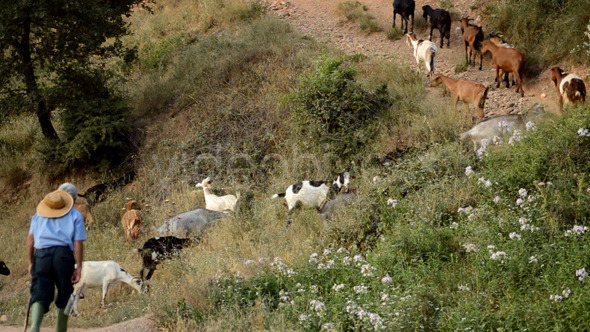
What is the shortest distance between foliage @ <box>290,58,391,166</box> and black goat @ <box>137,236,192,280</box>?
3.79 metres

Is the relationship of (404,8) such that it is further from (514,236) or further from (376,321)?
(376,321)

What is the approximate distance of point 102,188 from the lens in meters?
14.9

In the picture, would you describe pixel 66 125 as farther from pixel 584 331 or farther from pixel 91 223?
pixel 584 331

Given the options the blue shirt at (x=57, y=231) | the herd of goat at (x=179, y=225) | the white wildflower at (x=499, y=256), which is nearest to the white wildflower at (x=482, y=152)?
the herd of goat at (x=179, y=225)

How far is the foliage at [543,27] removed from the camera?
14.1 meters

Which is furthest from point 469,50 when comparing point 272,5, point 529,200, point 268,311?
point 268,311

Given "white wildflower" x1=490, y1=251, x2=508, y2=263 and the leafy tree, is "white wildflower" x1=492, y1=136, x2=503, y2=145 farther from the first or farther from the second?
the leafy tree

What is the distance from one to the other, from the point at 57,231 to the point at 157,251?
11.8ft

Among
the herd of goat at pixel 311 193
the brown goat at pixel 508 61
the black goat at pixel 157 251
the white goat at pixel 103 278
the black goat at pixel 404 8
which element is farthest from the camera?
the black goat at pixel 404 8

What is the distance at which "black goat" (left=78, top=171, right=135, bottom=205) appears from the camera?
47.8 ft

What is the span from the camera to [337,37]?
1788 centimetres

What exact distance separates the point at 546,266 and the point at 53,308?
7095mm

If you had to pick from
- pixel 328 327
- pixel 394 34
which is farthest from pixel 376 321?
pixel 394 34

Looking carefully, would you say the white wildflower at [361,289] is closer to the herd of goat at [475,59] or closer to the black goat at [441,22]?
the herd of goat at [475,59]
